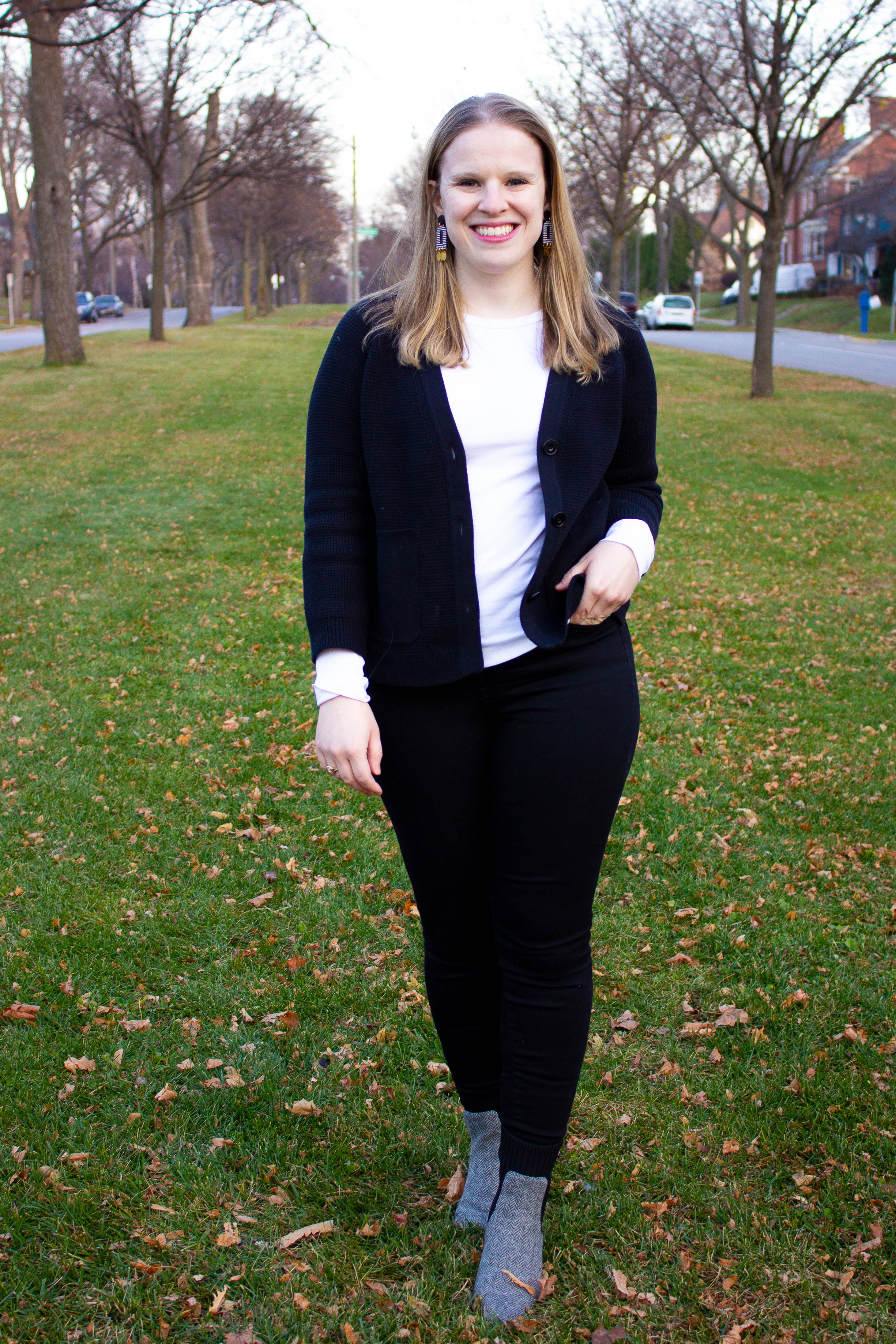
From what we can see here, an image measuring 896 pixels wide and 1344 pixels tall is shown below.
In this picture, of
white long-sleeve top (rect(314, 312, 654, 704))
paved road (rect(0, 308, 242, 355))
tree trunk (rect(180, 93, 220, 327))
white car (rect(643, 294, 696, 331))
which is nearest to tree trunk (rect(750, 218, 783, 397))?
white long-sleeve top (rect(314, 312, 654, 704))

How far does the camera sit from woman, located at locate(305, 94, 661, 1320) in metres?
1.89

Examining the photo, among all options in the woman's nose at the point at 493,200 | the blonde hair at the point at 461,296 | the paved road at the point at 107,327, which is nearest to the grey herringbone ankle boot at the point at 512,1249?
the blonde hair at the point at 461,296

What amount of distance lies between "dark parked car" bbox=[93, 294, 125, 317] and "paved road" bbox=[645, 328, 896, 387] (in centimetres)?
2693

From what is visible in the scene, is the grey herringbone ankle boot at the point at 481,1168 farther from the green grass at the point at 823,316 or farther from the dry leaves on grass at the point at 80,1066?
the green grass at the point at 823,316

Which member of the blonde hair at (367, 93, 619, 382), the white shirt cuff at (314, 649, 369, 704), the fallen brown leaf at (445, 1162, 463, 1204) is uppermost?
the blonde hair at (367, 93, 619, 382)

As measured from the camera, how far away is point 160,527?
1011cm

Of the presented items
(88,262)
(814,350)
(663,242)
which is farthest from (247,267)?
(814,350)

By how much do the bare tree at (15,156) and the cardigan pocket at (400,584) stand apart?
41.2 meters

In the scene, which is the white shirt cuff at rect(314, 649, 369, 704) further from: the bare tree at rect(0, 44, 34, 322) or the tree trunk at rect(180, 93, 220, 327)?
the bare tree at rect(0, 44, 34, 322)

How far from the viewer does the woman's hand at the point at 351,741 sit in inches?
74.0

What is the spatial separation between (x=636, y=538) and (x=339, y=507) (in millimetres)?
541

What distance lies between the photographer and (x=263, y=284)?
4506cm

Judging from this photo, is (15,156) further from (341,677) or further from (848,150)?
(341,677)

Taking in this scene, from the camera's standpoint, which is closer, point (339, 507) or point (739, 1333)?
point (339, 507)
